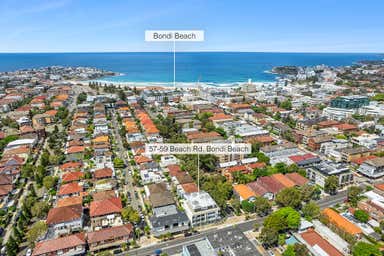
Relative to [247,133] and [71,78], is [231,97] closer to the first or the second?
[247,133]

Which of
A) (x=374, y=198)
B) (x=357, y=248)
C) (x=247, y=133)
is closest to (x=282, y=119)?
(x=247, y=133)

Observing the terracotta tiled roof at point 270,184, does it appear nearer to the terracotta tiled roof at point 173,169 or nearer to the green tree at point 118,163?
the terracotta tiled roof at point 173,169

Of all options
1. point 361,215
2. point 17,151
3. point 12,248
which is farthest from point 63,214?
point 361,215

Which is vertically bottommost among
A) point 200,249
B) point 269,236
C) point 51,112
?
point 200,249

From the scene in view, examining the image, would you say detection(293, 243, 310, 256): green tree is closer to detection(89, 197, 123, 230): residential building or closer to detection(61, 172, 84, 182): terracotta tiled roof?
detection(89, 197, 123, 230): residential building

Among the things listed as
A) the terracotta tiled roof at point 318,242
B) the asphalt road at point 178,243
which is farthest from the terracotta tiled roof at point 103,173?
the terracotta tiled roof at point 318,242

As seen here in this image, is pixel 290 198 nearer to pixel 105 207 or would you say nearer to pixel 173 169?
pixel 173 169

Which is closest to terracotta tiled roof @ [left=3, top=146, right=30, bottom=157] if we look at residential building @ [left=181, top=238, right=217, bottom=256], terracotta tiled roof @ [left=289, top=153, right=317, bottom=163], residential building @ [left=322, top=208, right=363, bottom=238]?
residential building @ [left=181, top=238, right=217, bottom=256]
